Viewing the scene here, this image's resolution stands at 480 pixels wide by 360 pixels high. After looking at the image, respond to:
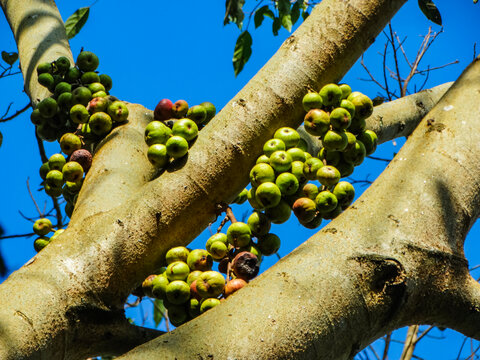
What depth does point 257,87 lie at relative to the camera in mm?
1982

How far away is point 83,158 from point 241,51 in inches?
67.1

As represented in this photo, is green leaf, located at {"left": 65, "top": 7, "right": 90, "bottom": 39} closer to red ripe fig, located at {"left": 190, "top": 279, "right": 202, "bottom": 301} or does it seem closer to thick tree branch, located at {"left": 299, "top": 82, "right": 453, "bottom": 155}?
thick tree branch, located at {"left": 299, "top": 82, "right": 453, "bottom": 155}

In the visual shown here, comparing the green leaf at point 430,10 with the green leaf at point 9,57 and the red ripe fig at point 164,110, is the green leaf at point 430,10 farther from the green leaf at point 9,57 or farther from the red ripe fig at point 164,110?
the green leaf at point 9,57

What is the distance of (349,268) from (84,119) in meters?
1.67

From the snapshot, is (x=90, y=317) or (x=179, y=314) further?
(x=179, y=314)

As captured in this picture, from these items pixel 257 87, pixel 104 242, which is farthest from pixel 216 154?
pixel 104 242

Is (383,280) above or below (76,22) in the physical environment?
below

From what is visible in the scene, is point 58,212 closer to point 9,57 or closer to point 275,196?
point 9,57

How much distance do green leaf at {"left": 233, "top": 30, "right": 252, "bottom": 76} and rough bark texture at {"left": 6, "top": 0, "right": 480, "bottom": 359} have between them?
4.96 feet

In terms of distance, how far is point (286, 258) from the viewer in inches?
57.7

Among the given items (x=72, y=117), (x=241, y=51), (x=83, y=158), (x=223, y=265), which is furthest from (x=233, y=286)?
(x=241, y=51)

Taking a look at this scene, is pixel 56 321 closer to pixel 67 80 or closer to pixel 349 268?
pixel 349 268

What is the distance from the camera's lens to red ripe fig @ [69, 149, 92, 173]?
2.32m

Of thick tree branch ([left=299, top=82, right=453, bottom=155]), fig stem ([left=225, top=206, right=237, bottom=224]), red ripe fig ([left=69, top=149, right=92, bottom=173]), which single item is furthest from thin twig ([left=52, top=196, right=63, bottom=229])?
thick tree branch ([left=299, top=82, right=453, bottom=155])
